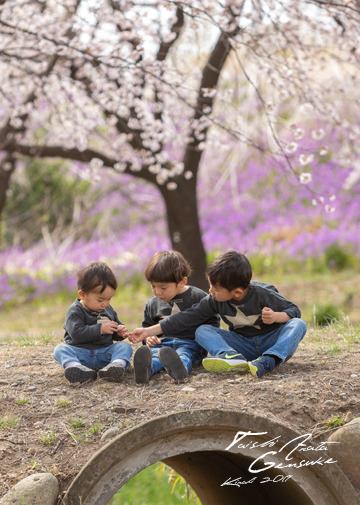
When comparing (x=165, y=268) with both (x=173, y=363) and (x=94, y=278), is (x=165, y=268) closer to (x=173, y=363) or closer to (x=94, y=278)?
(x=94, y=278)

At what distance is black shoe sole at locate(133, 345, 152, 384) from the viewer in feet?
12.2

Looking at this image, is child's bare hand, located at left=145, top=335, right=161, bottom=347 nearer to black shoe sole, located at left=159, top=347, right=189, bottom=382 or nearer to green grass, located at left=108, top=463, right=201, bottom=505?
black shoe sole, located at left=159, top=347, right=189, bottom=382

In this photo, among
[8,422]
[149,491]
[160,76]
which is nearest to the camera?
[8,422]

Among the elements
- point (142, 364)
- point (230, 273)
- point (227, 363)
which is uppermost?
point (230, 273)

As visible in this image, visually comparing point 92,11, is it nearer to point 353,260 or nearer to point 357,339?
point 357,339

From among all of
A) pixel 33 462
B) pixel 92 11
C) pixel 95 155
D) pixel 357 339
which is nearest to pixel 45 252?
pixel 95 155

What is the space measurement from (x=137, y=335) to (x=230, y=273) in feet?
2.47

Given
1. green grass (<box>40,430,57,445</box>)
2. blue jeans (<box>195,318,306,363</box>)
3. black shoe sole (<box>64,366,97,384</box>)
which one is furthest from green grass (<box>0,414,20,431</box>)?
blue jeans (<box>195,318,306,363</box>)

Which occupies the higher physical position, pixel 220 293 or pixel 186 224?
pixel 220 293

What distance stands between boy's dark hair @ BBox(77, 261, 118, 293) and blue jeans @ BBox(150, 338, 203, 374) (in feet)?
1.84

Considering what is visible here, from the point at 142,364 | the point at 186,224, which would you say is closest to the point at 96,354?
the point at 142,364

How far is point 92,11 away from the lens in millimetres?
6805

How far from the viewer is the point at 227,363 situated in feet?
12.6

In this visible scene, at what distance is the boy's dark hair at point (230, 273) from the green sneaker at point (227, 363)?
0.43 metres
